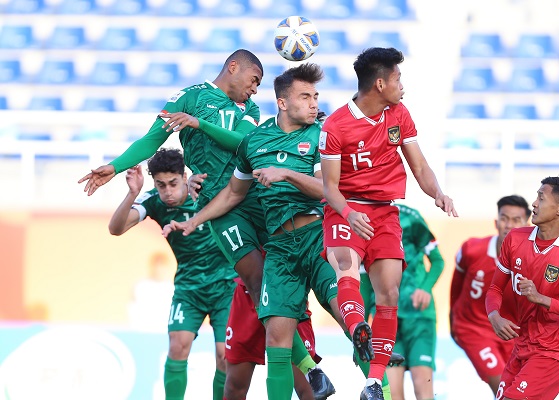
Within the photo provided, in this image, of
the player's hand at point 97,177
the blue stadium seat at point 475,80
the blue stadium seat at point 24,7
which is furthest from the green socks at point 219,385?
the blue stadium seat at point 24,7

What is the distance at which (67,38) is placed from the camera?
1518cm

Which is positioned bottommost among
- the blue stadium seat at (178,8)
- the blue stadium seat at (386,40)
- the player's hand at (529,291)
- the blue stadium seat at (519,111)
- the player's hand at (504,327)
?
the player's hand at (504,327)

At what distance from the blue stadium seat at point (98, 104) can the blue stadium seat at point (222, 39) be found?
153 cm

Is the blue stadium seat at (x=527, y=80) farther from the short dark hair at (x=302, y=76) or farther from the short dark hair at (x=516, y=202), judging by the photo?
the short dark hair at (x=302, y=76)

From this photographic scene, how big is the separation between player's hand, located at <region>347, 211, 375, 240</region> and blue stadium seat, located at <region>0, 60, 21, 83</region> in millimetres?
10617

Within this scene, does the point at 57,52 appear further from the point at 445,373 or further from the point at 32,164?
the point at 445,373

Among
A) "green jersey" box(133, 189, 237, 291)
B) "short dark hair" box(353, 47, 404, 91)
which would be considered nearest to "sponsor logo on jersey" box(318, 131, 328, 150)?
"short dark hair" box(353, 47, 404, 91)

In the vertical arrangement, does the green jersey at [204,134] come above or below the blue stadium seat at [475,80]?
below

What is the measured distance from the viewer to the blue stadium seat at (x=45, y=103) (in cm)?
1445

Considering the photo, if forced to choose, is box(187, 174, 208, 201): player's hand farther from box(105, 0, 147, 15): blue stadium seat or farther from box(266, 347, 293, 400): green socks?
box(105, 0, 147, 15): blue stadium seat

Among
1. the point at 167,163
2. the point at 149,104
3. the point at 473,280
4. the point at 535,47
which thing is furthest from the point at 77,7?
the point at 473,280

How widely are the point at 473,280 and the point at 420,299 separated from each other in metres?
0.88

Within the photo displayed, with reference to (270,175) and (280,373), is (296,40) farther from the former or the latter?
(280,373)

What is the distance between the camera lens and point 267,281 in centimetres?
581
